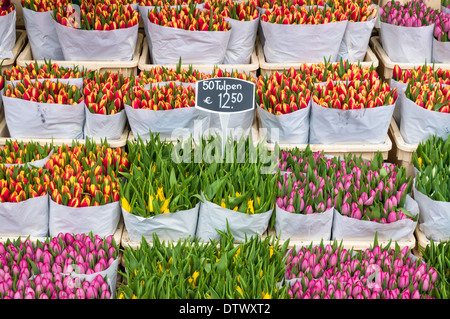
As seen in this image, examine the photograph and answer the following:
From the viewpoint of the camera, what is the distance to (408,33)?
3.33m

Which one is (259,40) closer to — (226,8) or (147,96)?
(226,8)

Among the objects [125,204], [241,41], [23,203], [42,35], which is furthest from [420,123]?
[42,35]

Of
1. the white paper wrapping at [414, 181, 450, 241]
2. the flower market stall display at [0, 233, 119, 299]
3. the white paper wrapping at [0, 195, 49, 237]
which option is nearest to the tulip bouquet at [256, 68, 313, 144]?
the white paper wrapping at [414, 181, 450, 241]

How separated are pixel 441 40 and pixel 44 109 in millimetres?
2039

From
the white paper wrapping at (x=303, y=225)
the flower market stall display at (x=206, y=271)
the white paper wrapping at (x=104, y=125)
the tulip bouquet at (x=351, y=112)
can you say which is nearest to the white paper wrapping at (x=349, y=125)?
the tulip bouquet at (x=351, y=112)

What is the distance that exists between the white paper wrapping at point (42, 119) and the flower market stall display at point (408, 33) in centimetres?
167

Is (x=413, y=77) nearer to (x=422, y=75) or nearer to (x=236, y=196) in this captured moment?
(x=422, y=75)

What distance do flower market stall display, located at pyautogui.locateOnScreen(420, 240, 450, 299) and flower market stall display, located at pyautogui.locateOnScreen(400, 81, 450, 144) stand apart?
656mm

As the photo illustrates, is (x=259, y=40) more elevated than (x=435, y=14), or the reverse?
(x=435, y=14)

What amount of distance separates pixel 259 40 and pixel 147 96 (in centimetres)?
102

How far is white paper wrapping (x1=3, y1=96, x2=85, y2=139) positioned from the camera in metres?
2.91

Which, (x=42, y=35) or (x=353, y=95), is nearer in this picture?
(x=353, y=95)

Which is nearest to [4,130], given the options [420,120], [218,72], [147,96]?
[147,96]

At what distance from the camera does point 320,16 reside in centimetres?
331
